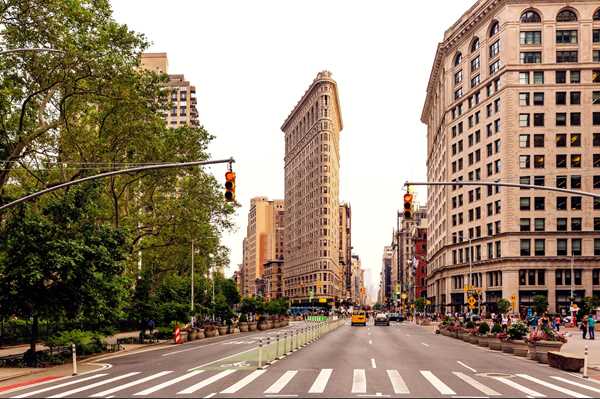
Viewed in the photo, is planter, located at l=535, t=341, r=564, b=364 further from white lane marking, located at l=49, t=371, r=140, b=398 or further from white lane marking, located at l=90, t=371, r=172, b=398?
white lane marking, located at l=49, t=371, r=140, b=398

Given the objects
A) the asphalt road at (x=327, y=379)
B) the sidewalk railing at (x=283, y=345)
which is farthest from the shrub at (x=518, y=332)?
the sidewalk railing at (x=283, y=345)

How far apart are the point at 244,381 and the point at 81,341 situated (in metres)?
15.4

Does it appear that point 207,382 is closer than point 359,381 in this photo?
No

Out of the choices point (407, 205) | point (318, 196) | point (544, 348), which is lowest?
point (544, 348)

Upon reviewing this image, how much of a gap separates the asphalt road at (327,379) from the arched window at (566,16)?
77646 millimetres

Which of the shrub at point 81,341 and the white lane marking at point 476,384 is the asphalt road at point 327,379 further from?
the shrub at point 81,341

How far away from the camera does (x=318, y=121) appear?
182 m

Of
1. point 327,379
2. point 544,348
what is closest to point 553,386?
point 327,379

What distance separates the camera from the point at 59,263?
27.0 meters

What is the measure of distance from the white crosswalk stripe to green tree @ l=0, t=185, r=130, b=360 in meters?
12.8

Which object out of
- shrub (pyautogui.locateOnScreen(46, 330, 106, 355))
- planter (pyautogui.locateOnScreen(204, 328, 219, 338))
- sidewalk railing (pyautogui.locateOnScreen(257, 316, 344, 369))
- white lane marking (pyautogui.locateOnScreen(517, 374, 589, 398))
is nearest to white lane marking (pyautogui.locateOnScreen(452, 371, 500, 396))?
white lane marking (pyautogui.locateOnScreen(517, 374, 589, 398))

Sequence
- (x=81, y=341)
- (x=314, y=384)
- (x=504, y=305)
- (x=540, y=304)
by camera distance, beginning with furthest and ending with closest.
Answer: (x=540, y=304) < (x=504, y=305) < (x=81, y=341) < (x=314, y=384)

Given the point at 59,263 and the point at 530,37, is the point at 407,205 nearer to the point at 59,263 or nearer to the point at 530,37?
the point at 59,263

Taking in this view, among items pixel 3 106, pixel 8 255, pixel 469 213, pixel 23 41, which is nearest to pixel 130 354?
pixel 8 255
